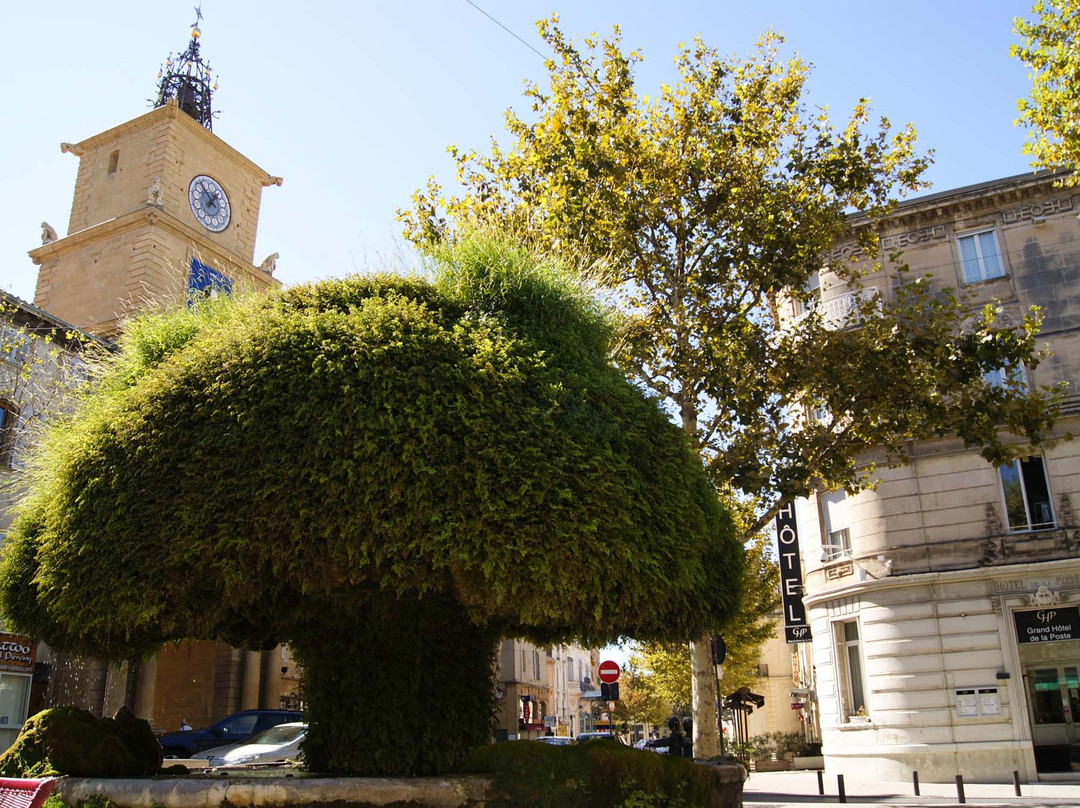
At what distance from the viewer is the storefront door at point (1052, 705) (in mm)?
23703

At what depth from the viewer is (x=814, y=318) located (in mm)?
18453

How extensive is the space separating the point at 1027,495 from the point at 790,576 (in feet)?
24.7

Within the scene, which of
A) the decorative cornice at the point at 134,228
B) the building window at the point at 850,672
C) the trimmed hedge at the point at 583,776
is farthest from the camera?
the decorative cornice at the point at 134,228

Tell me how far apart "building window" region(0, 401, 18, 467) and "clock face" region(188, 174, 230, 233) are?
2254 cm

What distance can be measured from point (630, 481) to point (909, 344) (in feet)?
37.3

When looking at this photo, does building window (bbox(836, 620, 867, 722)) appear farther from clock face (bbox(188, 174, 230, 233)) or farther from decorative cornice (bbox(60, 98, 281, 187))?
decorative cornice (bbox(60, 98, 281, 187))

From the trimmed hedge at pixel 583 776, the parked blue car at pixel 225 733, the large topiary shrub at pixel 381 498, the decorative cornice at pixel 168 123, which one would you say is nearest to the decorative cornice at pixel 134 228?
the decorative cornice at pixel 168 123

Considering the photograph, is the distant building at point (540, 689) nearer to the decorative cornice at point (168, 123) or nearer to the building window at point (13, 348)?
the building window at point (13, 348)

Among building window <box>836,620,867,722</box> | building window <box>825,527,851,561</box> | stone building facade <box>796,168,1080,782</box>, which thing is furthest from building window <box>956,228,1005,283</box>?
building window <box>836,620,867,722</box>

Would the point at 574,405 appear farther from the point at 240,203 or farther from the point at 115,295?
the point at 240,203

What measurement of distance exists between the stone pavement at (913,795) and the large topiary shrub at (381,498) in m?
11.6

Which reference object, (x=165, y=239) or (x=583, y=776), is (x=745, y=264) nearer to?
(x=583, y=776)

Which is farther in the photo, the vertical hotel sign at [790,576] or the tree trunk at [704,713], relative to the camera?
A: the vertical hotel sign at [790,576]

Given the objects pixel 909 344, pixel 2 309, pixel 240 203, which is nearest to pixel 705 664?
pixel 909 344
